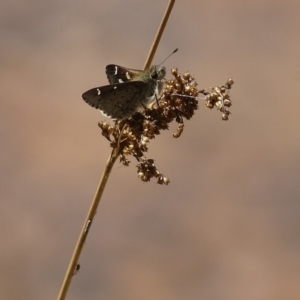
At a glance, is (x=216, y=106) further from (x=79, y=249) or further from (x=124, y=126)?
(x=79, y=249)

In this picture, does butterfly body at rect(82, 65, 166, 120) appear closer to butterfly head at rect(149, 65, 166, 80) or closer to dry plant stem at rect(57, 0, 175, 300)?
butterfly head at rect(149, 65, 166, 80)

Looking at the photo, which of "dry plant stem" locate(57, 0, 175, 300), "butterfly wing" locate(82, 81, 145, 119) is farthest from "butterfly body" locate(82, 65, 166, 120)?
"dry plant stem" locate(57, 0, 175, 300)

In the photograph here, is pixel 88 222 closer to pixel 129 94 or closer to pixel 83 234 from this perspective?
pixel 83 234

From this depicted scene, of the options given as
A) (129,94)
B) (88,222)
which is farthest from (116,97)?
(88,222)

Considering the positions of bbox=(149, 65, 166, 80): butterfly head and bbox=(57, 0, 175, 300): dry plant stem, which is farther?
bbox=(149, 65, 166, 80): butterfly head

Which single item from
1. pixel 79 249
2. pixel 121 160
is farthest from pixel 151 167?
pixel 79 249

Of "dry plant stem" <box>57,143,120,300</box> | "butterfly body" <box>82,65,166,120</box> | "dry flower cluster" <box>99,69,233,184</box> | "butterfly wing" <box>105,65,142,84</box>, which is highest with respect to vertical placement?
"butterfly wing" <box>105,65,142,84</box>

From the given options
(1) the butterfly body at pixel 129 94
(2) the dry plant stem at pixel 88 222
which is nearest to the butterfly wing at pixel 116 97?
(1) the butterfly body at pixel 129 94

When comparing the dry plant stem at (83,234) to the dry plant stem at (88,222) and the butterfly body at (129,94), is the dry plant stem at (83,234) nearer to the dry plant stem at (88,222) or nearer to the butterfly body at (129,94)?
the dry plant stem at (88,222)
